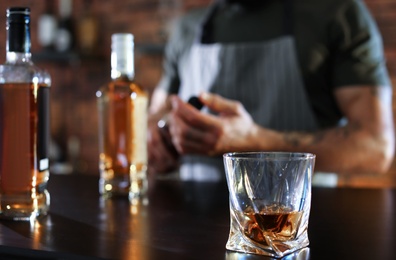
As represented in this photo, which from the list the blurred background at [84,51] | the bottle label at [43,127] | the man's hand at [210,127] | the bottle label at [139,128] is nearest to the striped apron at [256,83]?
the man's hand at [210,127]

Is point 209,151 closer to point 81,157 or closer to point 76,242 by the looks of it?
point 76,242

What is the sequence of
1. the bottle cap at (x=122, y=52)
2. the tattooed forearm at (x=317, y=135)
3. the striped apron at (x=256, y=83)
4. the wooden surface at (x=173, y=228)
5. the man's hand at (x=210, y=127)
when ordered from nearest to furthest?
1. the wooden surface at (x=173, y=228)
2. the bottle cap at (x=122, y=52)
3. the man's hand at (x=210, y=127)
4. the tattooed forearm at (x=317, y=135)
5. the striped apron at (x=256, y=83)

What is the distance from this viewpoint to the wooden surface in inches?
22.5

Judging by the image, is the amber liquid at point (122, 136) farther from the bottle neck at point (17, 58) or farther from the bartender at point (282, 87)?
the bartender at point (282, 87)

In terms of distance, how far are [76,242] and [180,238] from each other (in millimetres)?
109

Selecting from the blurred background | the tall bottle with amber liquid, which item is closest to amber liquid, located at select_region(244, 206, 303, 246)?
the tall bottle with amber liquid

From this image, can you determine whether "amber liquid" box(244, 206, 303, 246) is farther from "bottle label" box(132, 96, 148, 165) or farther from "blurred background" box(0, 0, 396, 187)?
"blurred background" box(0, 0, 396, 187)

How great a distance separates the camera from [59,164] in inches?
141

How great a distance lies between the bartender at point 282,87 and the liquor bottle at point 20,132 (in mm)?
598

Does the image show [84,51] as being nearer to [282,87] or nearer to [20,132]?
[282,87]

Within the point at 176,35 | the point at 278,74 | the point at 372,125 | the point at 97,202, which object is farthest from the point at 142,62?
the point at 97,202

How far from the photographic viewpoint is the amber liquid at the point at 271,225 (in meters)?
0.57

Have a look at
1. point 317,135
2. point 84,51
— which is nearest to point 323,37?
point 317,135

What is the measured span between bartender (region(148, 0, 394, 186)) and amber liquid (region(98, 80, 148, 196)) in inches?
14.0
